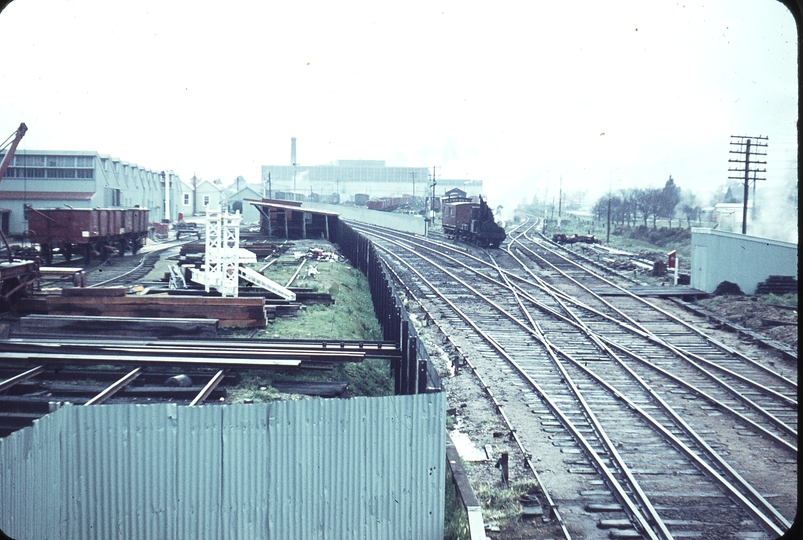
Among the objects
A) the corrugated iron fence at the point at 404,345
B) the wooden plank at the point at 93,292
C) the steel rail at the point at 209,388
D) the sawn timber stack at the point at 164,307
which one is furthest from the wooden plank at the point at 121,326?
the corrugated iron fence at the point at 404,345

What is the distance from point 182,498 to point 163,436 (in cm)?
50

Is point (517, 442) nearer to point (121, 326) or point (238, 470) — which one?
point (238, 470)

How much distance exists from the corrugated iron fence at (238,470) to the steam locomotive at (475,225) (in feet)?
81.6

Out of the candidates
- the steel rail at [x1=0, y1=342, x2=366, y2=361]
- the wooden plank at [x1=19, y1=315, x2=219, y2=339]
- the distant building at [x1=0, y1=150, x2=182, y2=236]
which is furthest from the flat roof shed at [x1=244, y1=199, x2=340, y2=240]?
the steel rail at [x1=0, y1=342, x2=366, y2=361]

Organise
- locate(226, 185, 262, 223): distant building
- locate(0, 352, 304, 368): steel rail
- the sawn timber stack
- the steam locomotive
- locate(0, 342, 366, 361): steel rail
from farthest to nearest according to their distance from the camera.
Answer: locate(226, 185, 262, 223): distant building < the steam locomotive < the sawn timber stack < locate(0, 342, 366, 361): steel rail < locate(0, 352, 304, 368): steel rail

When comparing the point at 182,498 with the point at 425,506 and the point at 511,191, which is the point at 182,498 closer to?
the point at 425,506

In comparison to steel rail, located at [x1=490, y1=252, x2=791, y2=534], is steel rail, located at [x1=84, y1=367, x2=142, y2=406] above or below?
above

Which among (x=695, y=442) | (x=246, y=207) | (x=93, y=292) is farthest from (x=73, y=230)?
(x=246, y=207)

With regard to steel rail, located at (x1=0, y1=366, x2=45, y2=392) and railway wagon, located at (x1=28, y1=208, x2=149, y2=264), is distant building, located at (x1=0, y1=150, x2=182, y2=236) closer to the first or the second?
railway wagon, located at (x1=28, y1=208, x2=149, y2=264)

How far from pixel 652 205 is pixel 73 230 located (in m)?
44.6

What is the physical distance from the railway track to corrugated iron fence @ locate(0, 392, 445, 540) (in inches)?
77.9

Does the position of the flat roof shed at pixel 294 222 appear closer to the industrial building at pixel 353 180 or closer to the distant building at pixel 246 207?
the distant building at pixel 246 207

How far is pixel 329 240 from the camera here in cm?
3112

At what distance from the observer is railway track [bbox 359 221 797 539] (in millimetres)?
5973
